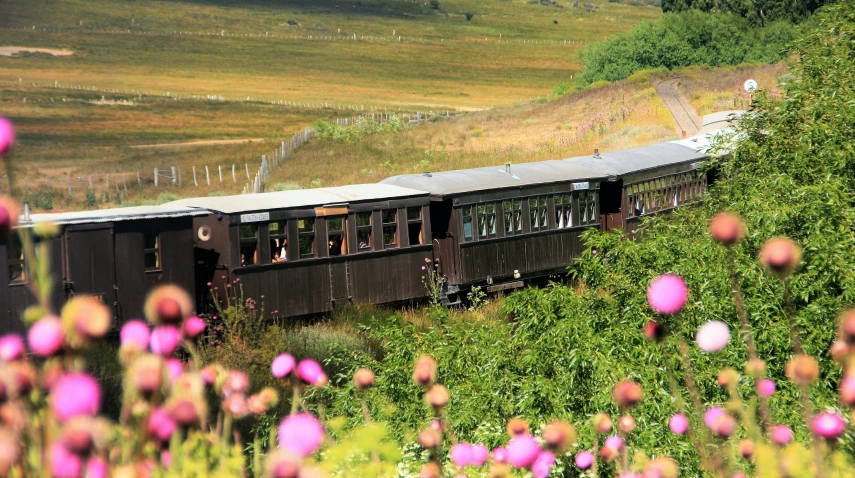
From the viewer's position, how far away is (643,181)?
26406mm

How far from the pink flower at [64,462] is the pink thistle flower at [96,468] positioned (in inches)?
6.4

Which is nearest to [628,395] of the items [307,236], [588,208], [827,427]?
[827,427]

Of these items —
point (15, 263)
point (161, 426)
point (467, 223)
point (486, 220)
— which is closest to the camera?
point (161, 426)

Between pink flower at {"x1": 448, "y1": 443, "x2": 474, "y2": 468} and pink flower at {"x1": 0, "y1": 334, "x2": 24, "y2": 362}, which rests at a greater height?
pink flower at {"x1": 0, "y1": 334, "x2": 24, "y2": 362}

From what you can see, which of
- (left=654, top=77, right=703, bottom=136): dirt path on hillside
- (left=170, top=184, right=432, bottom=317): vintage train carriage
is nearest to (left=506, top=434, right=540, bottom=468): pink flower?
(left=170, top=184, right=432, bottom=317): vintage train carriage

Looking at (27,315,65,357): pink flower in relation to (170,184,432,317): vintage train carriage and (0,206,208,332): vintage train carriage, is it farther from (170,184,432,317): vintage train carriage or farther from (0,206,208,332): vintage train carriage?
(170,184,432,317): vintage train carriage

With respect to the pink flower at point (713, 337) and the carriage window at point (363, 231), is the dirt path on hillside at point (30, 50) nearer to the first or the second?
the carriage window at point (363, 231)

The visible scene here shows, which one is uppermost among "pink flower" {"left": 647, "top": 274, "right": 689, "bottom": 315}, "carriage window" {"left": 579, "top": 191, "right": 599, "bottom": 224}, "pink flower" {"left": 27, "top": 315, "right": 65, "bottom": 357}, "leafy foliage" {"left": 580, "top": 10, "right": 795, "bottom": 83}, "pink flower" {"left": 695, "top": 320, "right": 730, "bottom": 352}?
"pink flower" {"left": 27, "top": 315, "right": 65, "bottom": 357}

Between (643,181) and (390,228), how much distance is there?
8.89 metres

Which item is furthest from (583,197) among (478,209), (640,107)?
(640,107)

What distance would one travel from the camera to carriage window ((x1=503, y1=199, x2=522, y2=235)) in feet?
72.7

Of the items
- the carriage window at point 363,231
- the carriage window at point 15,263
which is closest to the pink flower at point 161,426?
the carriage window at point 15,263

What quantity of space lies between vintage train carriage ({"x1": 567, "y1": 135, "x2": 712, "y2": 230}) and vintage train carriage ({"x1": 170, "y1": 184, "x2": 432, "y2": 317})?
664 centimetres

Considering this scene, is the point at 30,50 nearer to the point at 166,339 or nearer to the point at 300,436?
the point at 166,339
